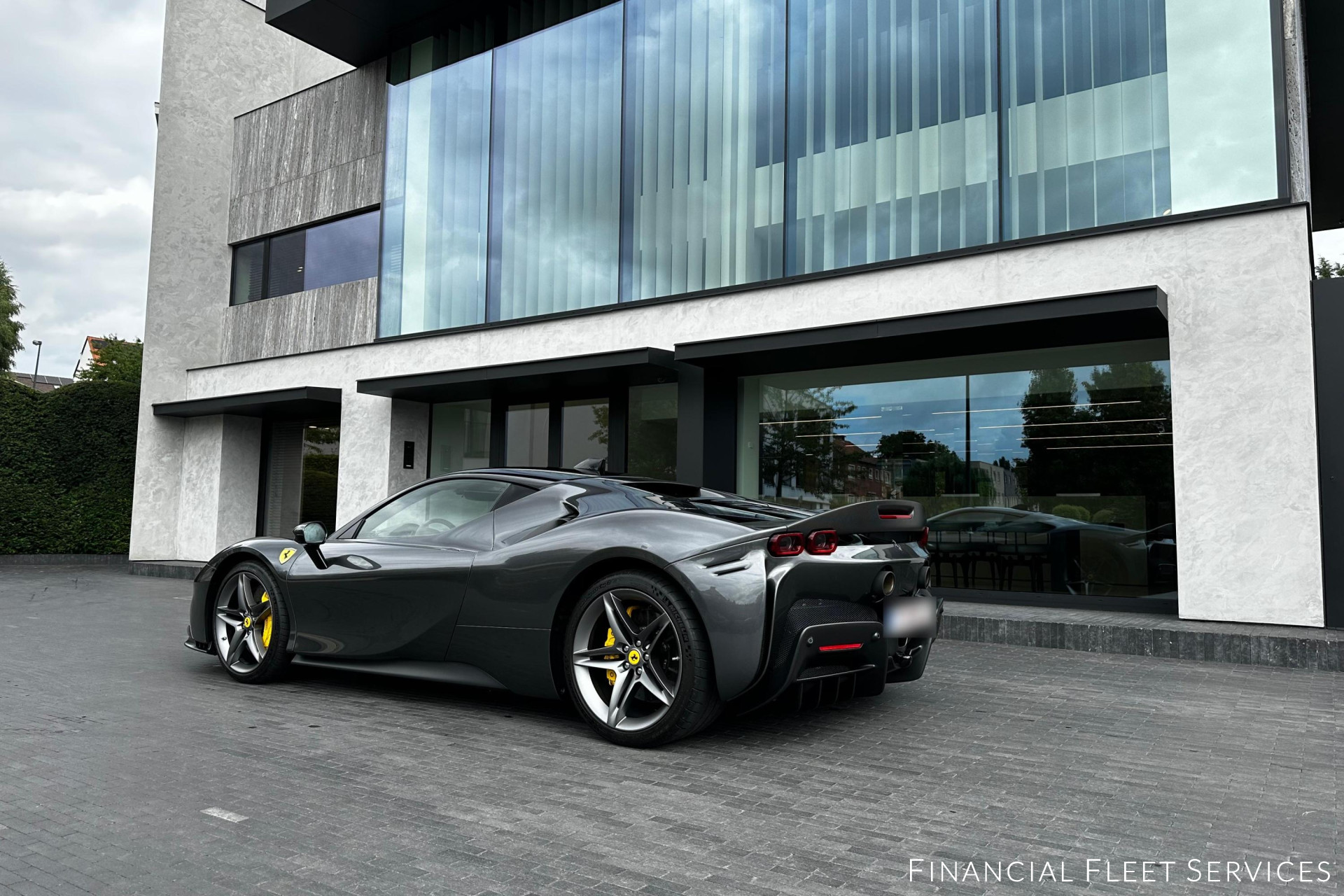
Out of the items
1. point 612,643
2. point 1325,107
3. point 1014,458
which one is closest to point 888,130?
point 1014,458

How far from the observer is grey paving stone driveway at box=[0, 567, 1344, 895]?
2484 millimetres

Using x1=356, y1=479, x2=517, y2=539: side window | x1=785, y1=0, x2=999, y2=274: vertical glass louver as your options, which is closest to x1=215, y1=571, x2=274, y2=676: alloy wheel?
x1=356, y1=479, x2=517, y2=539: side window

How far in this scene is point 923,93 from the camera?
31.1 ft

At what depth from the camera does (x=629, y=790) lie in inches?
128

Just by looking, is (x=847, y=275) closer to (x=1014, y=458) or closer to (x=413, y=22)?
(x=1014, y=458)

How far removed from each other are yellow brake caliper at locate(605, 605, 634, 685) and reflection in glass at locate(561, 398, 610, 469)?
7.98 metres

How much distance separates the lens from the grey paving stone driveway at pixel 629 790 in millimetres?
2484

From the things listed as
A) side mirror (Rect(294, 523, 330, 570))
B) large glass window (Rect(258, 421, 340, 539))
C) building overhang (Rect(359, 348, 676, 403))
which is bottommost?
side mirror (Rect(294, 523, 330, 570))

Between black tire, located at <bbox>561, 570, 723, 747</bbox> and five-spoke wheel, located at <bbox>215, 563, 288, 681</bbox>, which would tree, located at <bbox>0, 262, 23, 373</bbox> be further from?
black tire, located at <bbox>561, 570, 723, 747</bbox>

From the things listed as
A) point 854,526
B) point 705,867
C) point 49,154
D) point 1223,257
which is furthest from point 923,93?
point 49,154

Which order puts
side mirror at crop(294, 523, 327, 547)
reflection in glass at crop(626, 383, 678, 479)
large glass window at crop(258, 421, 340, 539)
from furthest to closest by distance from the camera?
large glass window at crop(258, 421, 340, 539) → reflection in glass at crop(626, 383, 678, 479) → side mirror at crop(294, 523, 327, 547)

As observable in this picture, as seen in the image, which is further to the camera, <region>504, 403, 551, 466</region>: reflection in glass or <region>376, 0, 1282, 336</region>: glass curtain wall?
<region>504, 403, 551, 466</region>: reflection in glass

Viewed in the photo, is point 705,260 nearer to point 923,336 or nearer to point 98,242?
point 923,336

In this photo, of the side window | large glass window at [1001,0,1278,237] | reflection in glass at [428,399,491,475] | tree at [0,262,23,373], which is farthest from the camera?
tree at [0,262,23,373]
